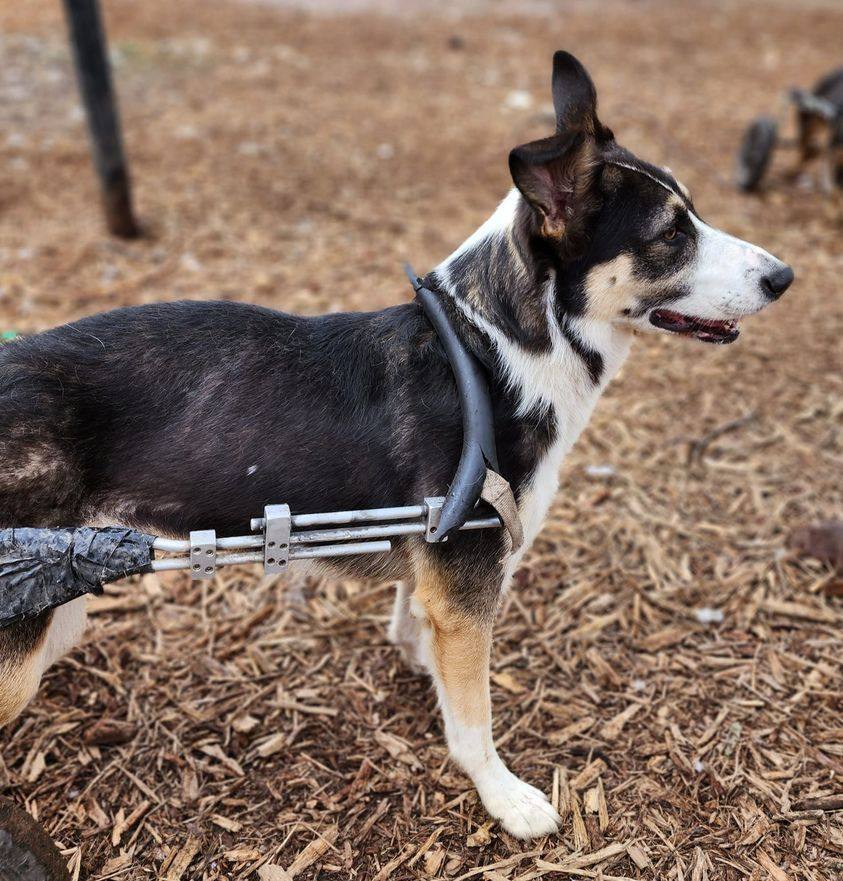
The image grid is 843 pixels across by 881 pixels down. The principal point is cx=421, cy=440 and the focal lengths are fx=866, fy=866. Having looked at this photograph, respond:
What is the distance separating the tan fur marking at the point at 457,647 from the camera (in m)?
2.87

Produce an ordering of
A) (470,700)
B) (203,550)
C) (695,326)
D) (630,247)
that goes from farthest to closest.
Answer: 1. (470,700)
2. (695,326)
3. (630,247)
4. (203,550)

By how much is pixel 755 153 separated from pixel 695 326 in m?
6.01

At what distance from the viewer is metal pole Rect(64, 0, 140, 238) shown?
609 centimetres

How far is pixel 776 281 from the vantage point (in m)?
2.77

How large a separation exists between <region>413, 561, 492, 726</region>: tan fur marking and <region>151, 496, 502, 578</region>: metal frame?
0.93 feet

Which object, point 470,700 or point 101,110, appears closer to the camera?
point 470,700

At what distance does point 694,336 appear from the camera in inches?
113

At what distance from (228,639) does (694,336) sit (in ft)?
7.69

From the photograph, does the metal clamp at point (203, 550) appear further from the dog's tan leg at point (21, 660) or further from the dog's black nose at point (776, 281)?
the dog's black nose at point (776, 281)

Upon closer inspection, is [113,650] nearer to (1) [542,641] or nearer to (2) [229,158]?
(1) [542,641]

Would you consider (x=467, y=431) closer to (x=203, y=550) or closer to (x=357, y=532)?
(x=357, y=532)

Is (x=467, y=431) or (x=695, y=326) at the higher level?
(x=695, y=326)

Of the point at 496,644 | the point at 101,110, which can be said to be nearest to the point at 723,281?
the point at 496,644

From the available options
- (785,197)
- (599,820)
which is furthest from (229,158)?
(599,820)
